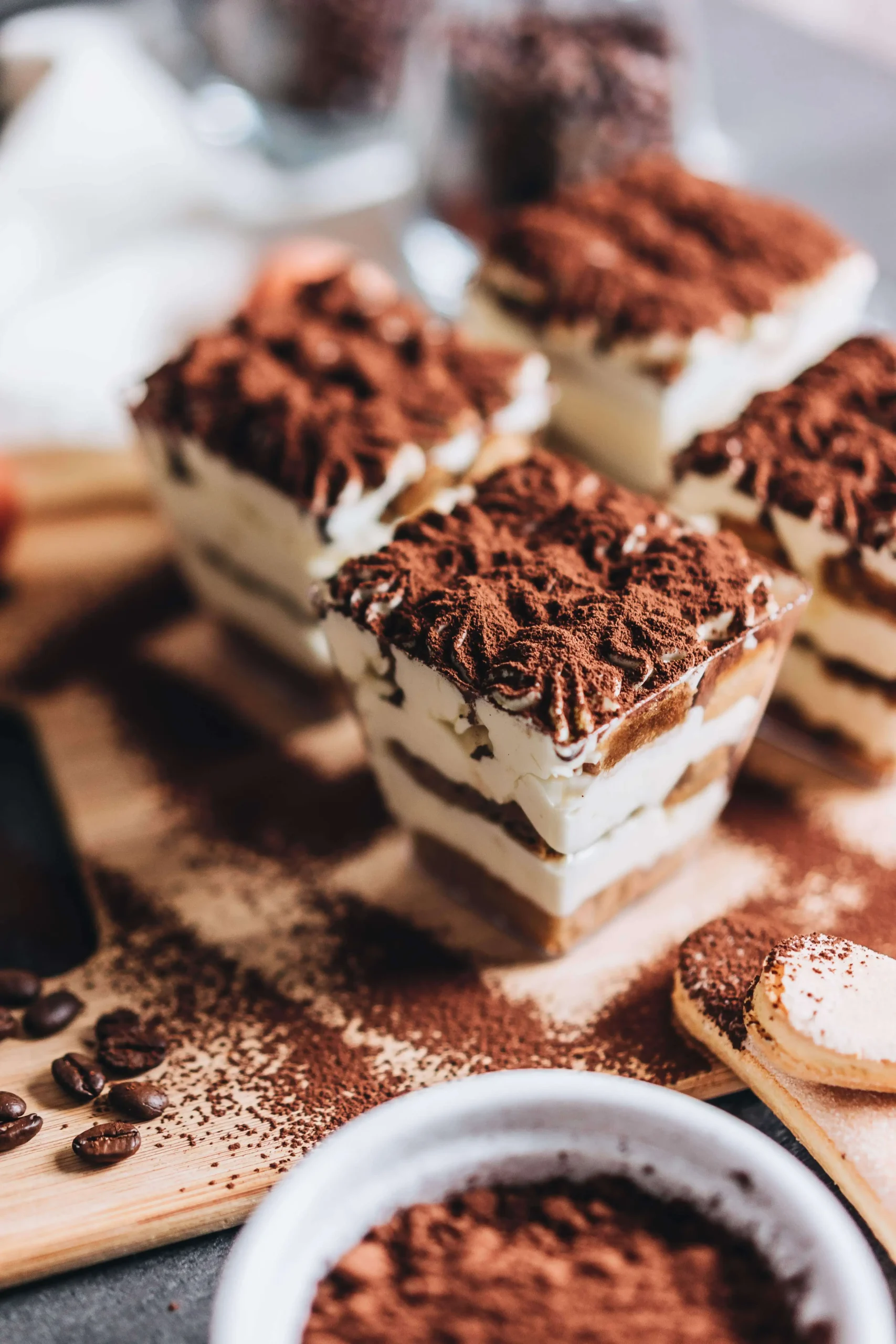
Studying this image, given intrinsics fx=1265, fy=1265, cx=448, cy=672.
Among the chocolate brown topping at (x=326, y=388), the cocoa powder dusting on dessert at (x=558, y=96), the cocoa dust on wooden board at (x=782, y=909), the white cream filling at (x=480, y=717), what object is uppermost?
the cocoa powder dusting on dessert at (x=558, y=96)

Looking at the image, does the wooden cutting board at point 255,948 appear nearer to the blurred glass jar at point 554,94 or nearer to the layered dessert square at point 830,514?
the layered dessert square at point 830,514

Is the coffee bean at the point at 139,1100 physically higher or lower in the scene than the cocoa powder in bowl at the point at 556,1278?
lower

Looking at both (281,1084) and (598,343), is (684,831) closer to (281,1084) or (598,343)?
(281,1084)

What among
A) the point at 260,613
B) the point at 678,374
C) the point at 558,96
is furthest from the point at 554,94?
the point at 260,613

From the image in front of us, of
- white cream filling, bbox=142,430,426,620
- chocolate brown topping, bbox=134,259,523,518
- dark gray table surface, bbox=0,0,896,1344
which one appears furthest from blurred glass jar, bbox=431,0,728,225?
white cream filling, bbox=142,430,426,620

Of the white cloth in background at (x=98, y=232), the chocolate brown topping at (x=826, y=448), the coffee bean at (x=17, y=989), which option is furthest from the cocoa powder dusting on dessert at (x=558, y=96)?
the coffee bean at (x=17, y=989)

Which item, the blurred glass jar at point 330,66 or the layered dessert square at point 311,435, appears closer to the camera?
the layered dessert square at point 311,435
